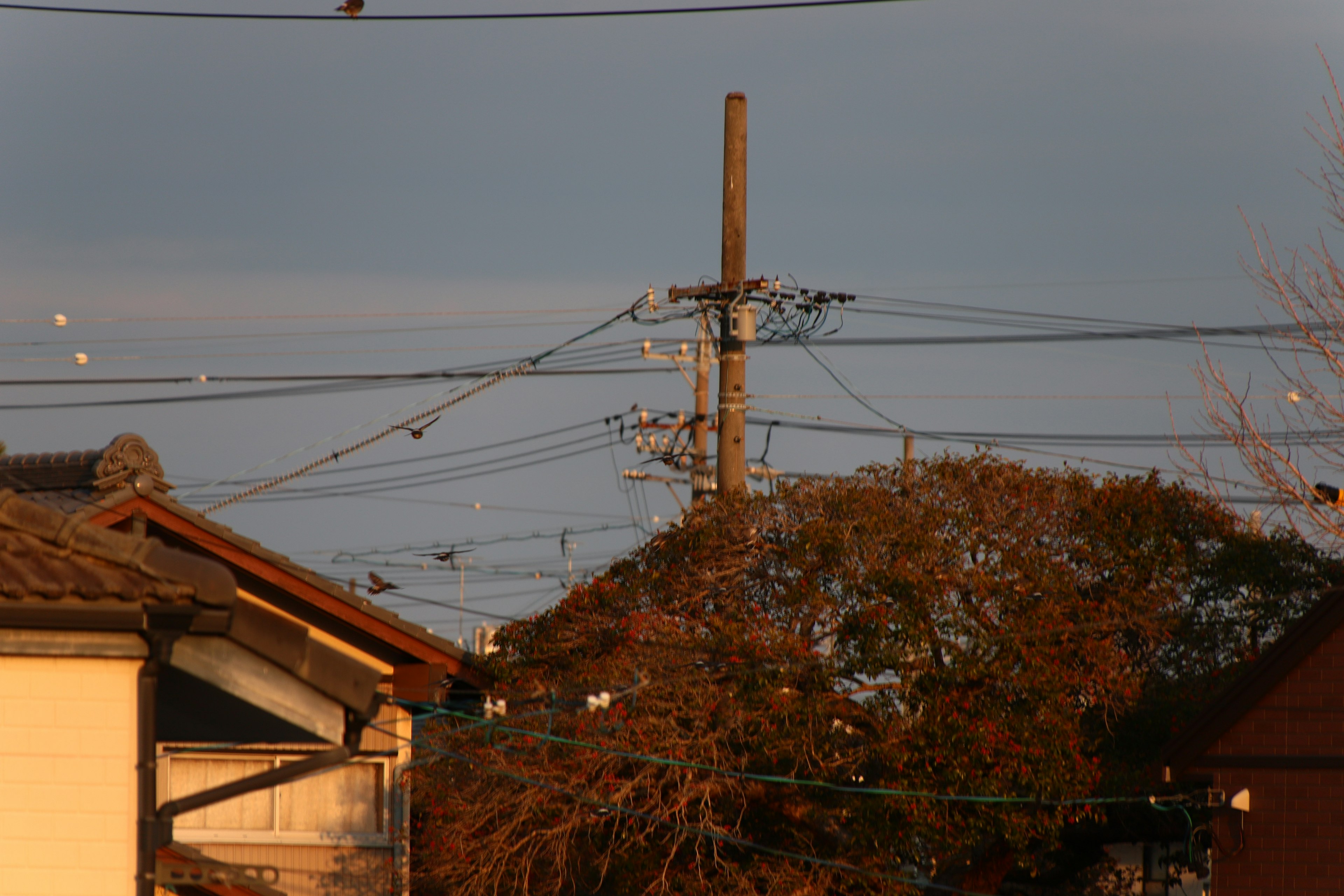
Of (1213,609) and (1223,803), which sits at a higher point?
(1213,609)

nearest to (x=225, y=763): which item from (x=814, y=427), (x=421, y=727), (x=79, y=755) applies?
(x=421, y=727)

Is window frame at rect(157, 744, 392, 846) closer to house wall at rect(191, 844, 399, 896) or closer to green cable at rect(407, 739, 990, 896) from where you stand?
house wall at rect(191, 844, 399, 896)

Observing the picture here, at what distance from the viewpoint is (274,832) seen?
16000mm

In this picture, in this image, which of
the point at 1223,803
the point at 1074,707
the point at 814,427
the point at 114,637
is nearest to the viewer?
the point at 114,637

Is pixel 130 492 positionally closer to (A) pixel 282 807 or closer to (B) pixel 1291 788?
(A) pixel 282 807

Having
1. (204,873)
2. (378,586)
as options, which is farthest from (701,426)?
(204,873)

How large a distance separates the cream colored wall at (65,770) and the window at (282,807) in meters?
10.6

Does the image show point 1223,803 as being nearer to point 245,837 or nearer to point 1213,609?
point 1213,609

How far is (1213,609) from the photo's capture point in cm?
1694

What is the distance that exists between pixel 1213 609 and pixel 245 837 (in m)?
12.1

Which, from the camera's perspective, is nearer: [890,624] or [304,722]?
[304,722]

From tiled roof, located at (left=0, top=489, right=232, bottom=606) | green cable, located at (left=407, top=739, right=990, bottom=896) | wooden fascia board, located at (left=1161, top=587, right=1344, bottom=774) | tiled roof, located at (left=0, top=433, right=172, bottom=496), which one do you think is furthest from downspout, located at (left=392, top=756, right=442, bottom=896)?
tiled roof, located at (left=0, top=489, right=232, bottom=606)

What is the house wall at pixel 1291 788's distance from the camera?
14.4m

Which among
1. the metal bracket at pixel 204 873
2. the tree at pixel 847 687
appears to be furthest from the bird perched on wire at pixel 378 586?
the metal bracket at pixel 204 873
